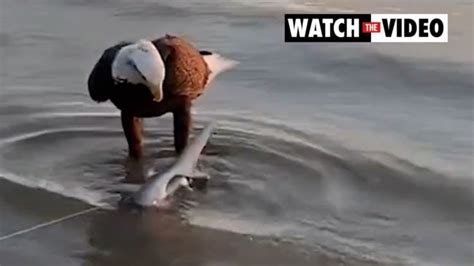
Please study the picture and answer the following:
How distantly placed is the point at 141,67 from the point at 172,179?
0.50 m

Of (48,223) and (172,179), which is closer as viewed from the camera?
(48,223)

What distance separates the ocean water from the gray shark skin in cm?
9

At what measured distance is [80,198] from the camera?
5109 millimetres

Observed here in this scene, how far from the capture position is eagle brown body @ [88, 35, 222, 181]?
5.24 metres

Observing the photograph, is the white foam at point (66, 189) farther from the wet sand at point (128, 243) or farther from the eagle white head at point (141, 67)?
the eagle white head at point (141, 67)

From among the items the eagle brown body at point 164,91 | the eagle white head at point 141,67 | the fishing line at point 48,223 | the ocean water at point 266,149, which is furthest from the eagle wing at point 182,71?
the fishing line at point 48,223

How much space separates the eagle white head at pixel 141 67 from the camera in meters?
5.03

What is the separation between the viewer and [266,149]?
5.66 meters

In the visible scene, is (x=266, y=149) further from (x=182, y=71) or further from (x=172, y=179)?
(x=172, y=179)

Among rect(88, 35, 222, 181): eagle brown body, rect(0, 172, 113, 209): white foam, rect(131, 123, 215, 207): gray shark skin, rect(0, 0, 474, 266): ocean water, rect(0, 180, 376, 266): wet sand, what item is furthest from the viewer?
rect(88, 35, 222, 181): eagle brown body

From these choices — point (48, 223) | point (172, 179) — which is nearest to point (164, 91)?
point (172, 179)

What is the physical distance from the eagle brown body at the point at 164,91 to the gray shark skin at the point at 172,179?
186 millimetres

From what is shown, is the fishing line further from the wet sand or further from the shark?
the shark

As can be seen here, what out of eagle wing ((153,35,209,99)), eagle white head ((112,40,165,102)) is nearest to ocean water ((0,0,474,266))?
eagle wing ((153,35,209,99))
